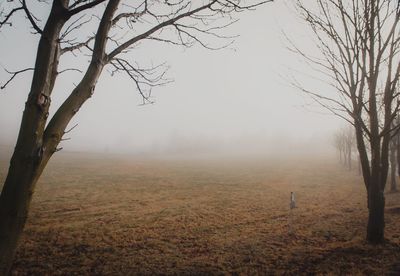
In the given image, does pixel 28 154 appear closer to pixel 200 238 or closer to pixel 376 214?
pixel 200 238

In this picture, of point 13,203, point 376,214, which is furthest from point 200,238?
point 13,203

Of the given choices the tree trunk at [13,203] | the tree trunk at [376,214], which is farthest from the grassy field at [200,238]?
the tree trunk at [13,203]

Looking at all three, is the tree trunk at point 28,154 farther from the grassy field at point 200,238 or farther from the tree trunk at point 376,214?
the tree trunk at point 376,214

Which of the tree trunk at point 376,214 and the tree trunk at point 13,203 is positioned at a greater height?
the tree trunk at point 13,203

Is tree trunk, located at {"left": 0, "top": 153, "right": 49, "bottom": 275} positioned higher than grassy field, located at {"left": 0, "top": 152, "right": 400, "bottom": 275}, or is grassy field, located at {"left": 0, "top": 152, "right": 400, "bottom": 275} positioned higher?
tree trunk, located at {"left": 0, "top": 153, "right": 49, "bottom": 275}

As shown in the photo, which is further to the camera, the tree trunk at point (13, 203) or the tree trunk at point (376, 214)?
the tree trunk at point (376, 214)

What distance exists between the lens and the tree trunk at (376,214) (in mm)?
6929

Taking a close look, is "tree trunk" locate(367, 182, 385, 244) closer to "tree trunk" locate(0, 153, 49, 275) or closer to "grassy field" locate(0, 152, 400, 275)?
"grassy field" locate(0, 152, 400, 275)

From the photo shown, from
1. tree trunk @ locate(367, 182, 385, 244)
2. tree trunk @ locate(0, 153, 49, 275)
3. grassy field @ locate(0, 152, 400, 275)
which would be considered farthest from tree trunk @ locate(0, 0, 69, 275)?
tree trunk @ locate(367, 182, 385, 244)

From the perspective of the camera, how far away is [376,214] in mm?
6980

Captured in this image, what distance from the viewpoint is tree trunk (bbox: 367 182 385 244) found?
693 cm

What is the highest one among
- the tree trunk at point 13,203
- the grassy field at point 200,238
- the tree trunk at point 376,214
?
the tree trunk at point 13,203

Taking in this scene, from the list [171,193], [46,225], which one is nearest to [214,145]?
[171,193]

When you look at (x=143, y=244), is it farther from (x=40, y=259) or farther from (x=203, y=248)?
(x=40, y=259)
